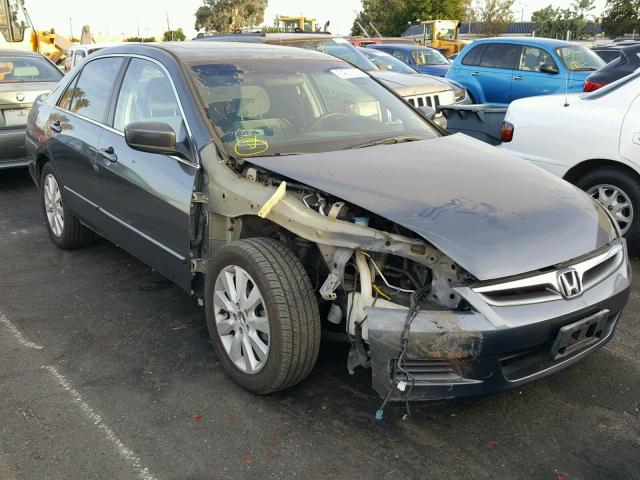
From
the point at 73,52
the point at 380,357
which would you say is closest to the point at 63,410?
the point at 380,357

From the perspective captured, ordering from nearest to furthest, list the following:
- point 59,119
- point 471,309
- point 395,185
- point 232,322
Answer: point 471,309 < point 395,185 < point 232,322 < point 59,119

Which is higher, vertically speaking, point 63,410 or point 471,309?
point 471,309

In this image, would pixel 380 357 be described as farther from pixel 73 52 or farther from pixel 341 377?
pixel 73 52

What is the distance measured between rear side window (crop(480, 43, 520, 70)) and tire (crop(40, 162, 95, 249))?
9.23 m

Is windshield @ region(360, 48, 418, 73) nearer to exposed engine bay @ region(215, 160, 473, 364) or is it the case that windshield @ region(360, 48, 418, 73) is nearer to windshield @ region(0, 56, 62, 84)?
windshield @ region(0, 56, 62, 84)

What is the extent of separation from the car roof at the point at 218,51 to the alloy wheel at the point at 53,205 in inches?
54.1

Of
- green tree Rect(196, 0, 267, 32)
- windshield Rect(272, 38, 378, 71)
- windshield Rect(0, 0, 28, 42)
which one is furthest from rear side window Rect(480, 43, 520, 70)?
green tree Rect(196, 0, 267, 32)

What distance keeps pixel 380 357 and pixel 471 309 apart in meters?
0.43

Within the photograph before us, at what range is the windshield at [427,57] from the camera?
16.8 m

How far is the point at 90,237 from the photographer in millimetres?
5305

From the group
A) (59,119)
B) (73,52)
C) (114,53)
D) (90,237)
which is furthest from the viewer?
(73,52)

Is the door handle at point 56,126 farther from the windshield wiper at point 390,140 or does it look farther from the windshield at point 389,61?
the windshield at point 389,61

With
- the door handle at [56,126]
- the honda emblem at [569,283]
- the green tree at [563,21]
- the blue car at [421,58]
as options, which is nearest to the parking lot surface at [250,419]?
the honda emblem at [569,283]

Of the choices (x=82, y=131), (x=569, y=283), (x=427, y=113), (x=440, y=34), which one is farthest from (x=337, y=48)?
(x=440, y=34)
